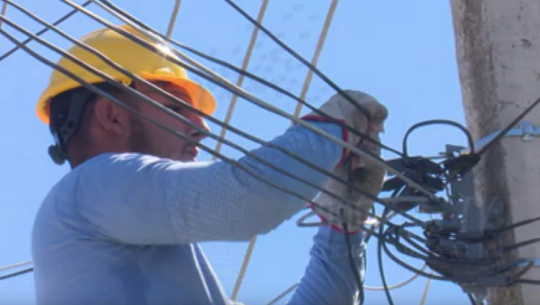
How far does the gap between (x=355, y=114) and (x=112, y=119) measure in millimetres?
695

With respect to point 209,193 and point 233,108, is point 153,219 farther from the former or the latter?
point 233,108

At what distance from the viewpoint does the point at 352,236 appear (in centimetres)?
349

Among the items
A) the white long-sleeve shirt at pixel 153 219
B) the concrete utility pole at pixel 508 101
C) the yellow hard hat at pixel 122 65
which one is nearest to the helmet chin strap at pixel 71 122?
the yellow hard hat at pixel 122 65

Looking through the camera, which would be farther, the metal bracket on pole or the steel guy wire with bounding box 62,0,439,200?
the metal bracket on pole

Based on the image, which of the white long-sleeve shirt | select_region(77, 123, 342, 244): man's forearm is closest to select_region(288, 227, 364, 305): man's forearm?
the white long-sleeve shirt

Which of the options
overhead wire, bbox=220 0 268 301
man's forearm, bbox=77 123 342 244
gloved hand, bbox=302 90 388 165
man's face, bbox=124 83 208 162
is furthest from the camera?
overhead wire, bbox=220 0 268 301

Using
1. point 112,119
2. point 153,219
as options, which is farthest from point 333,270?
point 153,219

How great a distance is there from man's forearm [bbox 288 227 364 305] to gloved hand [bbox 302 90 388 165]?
1.51ft

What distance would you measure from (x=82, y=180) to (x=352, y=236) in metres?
0.89

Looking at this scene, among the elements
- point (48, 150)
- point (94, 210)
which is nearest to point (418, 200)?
point (94, 210)

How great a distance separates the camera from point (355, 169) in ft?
10.5

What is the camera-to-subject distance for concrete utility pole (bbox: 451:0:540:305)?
3.00 meters

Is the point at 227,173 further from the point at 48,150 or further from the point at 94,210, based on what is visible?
the point at 48,150

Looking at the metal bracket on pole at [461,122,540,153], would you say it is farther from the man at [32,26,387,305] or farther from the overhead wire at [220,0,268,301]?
the overhead wire at [220,0,268,301]
